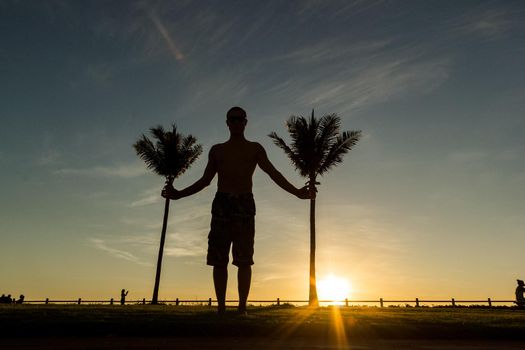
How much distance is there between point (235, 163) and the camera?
6.05 meters

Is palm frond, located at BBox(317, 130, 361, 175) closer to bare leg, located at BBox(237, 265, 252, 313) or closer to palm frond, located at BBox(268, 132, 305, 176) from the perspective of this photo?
palm frond, located at BBox(268, 132, 305, 176)

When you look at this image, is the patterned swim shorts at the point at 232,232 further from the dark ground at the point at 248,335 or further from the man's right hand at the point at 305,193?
the dark ground at the point at 248,335

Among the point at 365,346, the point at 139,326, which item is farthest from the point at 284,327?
the point at 139,326

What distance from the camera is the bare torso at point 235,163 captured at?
5.96 meters

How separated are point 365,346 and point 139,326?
1.96 metres

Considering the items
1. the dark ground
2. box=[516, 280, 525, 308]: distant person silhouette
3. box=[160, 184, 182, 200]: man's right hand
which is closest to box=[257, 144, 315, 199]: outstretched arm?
box=[160, 184, 182, 200]: man's right hand

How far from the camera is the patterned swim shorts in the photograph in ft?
18.8

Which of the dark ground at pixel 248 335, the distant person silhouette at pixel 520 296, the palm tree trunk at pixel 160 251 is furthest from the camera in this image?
the palm tree trunk at pixel 160 251

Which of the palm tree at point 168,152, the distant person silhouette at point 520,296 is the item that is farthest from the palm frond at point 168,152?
the distant person silhouette at point 520,296

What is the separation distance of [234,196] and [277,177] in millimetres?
764

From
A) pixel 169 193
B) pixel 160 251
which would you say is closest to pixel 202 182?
pixel 169 193

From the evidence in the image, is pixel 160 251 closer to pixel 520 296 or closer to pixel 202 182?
pixel 520 296

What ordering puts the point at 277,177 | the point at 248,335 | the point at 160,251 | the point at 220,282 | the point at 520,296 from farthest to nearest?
the point at 160,251
the point at 520,296
the point at 277,177
the point at 220,282
the point at 248,335

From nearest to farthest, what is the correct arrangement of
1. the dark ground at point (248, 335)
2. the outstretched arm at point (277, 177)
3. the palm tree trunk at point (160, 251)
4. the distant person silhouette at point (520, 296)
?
the dark ground at point (248, 335)
the outstretched arm at point (277, 177)
the distant person silhouette at point (520, 296)
the palm tree trunk at point (160, 251)
